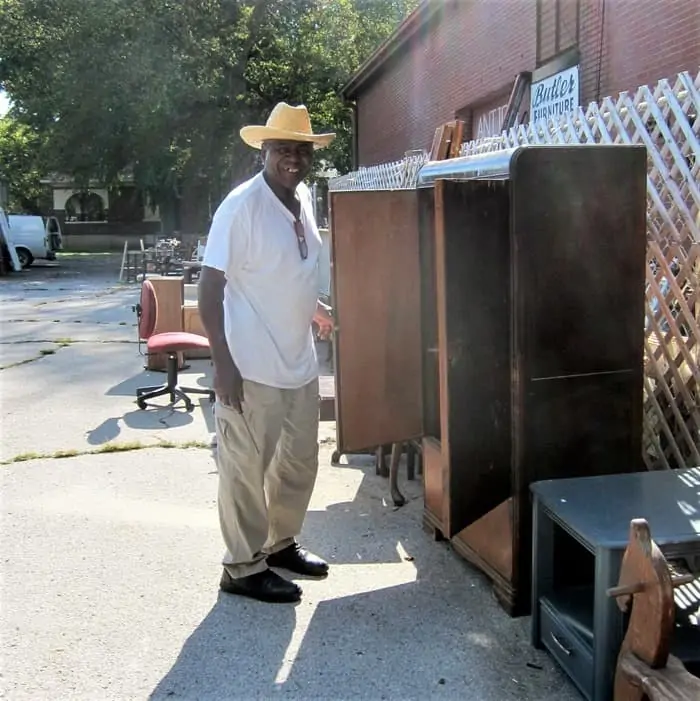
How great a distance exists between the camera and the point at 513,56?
441 inches

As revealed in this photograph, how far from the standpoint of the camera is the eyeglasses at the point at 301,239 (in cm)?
327

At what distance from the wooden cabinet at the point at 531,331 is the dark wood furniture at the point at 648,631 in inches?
35.2

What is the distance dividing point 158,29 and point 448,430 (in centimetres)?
2358

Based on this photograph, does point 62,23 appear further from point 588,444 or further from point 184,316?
point 588,444

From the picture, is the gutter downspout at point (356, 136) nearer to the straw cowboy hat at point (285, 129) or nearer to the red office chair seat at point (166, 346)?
the red office chair seat at point (166, 346)

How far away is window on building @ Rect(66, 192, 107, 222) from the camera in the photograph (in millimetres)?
44750

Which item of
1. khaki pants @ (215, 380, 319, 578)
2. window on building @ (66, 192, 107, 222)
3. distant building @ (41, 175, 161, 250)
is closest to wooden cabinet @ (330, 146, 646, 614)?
khaki pants @ (215, 380, 319, 578)

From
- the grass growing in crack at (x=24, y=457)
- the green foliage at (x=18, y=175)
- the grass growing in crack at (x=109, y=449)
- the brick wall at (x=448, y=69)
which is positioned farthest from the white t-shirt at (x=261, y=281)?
the green foliage at (x=18, y=175)

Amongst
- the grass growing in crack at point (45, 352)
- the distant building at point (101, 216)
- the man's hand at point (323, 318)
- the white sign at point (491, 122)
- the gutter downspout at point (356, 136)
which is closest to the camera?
the man's hand at point (323, 318)

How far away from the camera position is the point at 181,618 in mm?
3152

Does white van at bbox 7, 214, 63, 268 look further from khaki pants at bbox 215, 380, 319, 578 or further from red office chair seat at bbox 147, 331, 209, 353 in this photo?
khaki pants at bbox 215, 380, 319, 578

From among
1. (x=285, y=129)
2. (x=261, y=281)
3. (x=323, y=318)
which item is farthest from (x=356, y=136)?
(x=261, y=281)

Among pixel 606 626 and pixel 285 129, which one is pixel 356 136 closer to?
pixel 285 129

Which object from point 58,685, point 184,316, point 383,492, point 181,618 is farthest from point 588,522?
point 184,316
